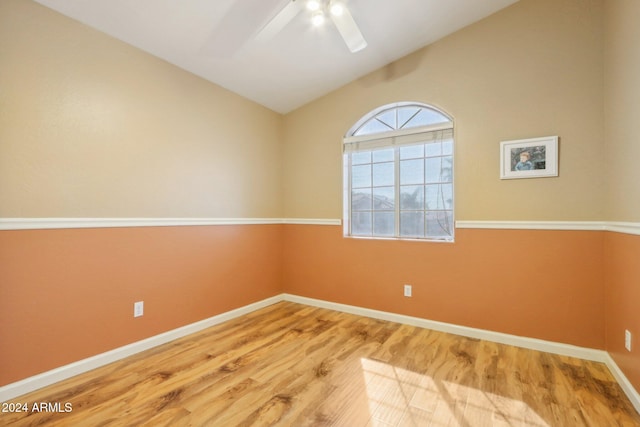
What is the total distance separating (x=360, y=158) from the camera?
340 centimetres

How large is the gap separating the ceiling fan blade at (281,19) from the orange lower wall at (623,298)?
2.41 meters

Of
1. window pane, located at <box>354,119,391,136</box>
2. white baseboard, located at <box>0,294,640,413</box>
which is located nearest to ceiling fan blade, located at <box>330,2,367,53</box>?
window pane, located at <box>354,119,391,136</box>

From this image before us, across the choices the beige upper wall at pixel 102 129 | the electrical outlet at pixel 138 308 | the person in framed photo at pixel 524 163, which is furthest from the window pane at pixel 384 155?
the electrical outlet at pixel 138 308

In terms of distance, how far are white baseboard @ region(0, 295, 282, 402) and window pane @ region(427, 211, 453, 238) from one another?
2.25 metres

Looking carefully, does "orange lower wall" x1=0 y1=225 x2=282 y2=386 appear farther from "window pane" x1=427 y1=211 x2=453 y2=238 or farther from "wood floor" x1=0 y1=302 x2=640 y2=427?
"window pane" x1=427 y1=211 x2=453 y2=238

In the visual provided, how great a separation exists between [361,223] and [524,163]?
164 centimetres

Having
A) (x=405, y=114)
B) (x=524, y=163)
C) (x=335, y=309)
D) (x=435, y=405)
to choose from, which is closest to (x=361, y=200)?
(x=405, y=114)

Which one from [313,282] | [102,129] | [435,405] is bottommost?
[435,405]

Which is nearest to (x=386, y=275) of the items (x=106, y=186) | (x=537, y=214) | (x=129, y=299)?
(x=537, y=214)

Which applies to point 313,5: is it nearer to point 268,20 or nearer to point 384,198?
point 268,20

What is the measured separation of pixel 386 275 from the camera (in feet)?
10.2

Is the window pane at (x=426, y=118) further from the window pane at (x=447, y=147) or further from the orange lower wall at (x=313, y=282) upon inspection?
the orange lower wall at (x=313, y=282)

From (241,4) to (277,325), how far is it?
8.96 ft

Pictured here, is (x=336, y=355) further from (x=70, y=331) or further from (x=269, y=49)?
(x=269, y=49)
